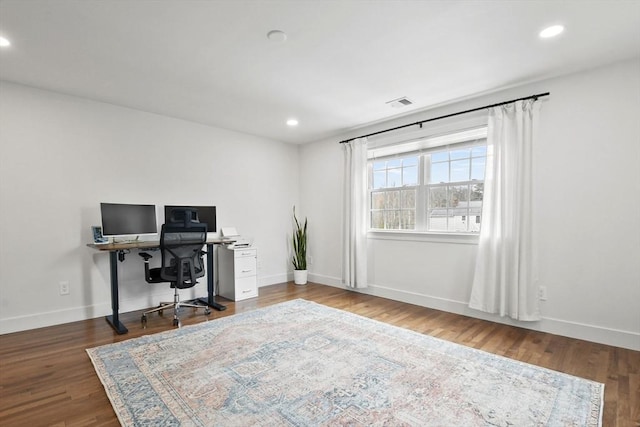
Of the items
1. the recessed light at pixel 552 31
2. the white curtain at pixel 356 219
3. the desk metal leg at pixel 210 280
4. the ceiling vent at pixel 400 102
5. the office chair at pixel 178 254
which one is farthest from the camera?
the white curtain at pixel 356 219

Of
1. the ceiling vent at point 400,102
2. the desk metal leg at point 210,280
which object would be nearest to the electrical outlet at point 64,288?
the desk metal leg at point 210,280

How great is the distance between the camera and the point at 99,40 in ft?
7.47

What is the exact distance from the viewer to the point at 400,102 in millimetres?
3598

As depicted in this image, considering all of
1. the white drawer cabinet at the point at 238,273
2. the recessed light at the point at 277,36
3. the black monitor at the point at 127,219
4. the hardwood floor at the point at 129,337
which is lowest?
the hardwood floor at the point at 129,337

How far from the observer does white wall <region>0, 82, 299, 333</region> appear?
3055mm

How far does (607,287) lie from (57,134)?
18.7 feet

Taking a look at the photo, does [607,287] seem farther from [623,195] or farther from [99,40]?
[99,40]

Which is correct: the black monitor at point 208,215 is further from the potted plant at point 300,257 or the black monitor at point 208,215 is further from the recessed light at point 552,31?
the recessed light at point 552,31

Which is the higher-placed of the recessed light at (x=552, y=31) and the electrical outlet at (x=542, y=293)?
the recessed light at (x=552, y=31)

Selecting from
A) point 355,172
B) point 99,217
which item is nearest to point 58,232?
point 99,217

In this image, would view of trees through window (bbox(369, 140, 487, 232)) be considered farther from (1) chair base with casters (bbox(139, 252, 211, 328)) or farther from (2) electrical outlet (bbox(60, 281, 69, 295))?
(2) electrical outlet (bbox(60, 281, 69, 295))

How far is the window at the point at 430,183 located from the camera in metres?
3.61

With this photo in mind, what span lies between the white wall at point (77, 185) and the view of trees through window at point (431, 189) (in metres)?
2.43

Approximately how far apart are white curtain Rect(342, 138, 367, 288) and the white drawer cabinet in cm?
142
